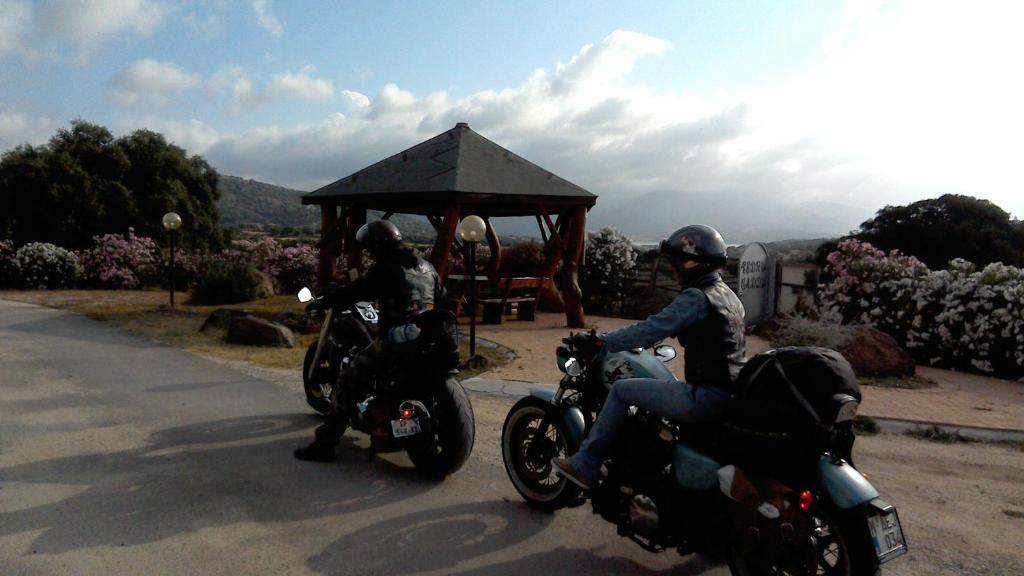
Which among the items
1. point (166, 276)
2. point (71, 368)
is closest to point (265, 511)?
point (71, 368)

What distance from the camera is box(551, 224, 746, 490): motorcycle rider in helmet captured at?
11.5 feet

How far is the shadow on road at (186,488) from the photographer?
415 cm

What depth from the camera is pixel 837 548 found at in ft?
10.2

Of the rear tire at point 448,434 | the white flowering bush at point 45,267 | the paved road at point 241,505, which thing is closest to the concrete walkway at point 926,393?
the paved road at point 241,505

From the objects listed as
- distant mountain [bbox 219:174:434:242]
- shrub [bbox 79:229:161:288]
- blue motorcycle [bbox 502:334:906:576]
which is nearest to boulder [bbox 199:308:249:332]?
blue motorcycle [bbox 502:334:906:576]

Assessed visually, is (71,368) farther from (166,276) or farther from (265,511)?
(166,276)

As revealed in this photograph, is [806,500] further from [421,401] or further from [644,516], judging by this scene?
[421,401]

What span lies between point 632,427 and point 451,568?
3.75 feet

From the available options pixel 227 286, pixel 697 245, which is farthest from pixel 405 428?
pixel 227 286

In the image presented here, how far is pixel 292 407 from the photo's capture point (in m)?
7.01

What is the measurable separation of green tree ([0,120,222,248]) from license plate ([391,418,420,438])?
78.7 feet

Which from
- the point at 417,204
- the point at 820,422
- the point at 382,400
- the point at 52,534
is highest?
the point at 417,204

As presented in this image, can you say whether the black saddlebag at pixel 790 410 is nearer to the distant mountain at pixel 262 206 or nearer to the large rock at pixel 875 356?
the large rock at pixel 875 356

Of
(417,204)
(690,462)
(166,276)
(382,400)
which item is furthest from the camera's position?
(166,276)
